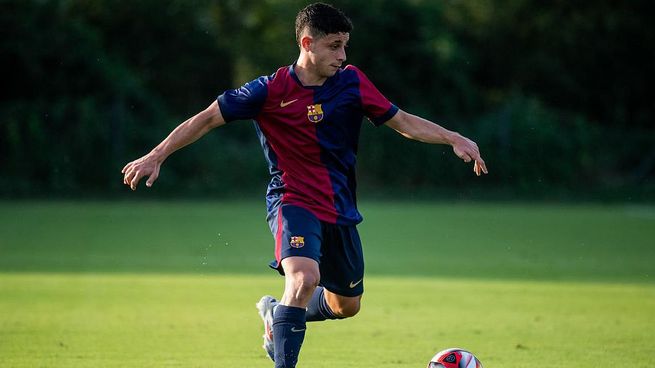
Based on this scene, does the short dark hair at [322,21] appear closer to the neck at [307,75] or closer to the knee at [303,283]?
the neck at [307,75]

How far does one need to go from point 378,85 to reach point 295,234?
84.7 ft

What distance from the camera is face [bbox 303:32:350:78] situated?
668cm

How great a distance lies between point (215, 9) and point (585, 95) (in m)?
12.7

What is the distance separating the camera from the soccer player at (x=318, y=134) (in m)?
6.66

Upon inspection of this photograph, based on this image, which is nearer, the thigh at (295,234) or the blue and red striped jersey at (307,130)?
the thigh at (295,234)

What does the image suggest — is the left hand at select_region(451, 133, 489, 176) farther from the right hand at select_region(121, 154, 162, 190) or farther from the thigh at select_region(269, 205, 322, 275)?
the right hand at select_region(121, 154, 162, 190)

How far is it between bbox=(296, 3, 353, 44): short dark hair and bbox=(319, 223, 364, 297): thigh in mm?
1198

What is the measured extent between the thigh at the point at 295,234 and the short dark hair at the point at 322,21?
1101 millimetres


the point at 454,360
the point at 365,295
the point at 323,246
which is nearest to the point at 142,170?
the point at 323,246

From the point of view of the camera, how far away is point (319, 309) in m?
7.41

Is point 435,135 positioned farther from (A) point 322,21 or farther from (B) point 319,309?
(B) point 319,309

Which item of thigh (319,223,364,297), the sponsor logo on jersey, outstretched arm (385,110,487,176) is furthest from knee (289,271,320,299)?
outstretched arm (385,110,487,176)

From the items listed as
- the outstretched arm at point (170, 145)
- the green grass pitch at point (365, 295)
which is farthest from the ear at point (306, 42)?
the green grass pitch at point (365, 295)

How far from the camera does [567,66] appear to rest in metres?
36.6
